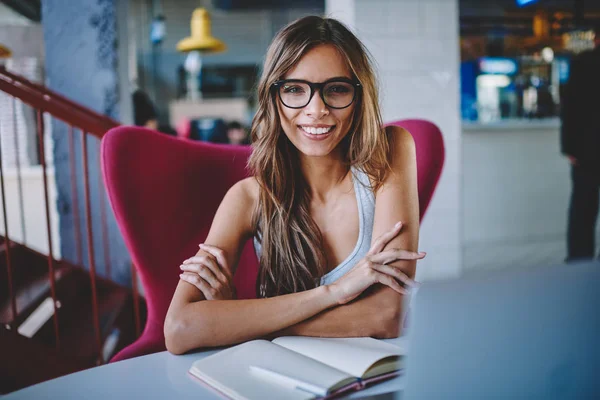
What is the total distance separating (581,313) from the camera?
44 centimetres

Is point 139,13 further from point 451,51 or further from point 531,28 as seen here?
point 451,51

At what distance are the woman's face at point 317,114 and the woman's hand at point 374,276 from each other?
31 centimetres

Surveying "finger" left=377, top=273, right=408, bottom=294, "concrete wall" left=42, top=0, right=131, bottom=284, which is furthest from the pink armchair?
"concrete wall" left=42, top=0, right=131, bottom=284

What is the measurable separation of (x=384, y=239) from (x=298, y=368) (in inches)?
17.6

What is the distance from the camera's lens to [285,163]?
1.35 m

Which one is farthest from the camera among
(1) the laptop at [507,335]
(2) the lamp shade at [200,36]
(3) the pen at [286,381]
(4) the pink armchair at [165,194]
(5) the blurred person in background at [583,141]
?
(2) the lamp shade at [200,36]

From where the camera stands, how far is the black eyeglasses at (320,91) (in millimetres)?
1185

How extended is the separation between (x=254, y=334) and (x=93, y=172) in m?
2.97

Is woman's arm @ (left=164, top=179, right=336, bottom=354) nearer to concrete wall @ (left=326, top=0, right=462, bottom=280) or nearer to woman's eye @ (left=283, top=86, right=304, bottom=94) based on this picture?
woman's eye @ (left=283, top=86, right=304, bottom=94)

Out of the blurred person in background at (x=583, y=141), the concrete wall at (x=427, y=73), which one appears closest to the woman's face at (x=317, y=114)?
the concrete wall at (x=427, y=73)

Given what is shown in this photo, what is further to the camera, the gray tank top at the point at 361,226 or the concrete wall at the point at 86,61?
the concrete wall at the point at 86,61

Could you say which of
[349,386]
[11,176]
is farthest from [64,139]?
[349,386]

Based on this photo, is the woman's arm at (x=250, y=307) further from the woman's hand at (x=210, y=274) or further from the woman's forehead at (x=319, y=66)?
the woman's forehead at (x=319, y=66)

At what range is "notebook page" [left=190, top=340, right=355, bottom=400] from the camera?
69cm
